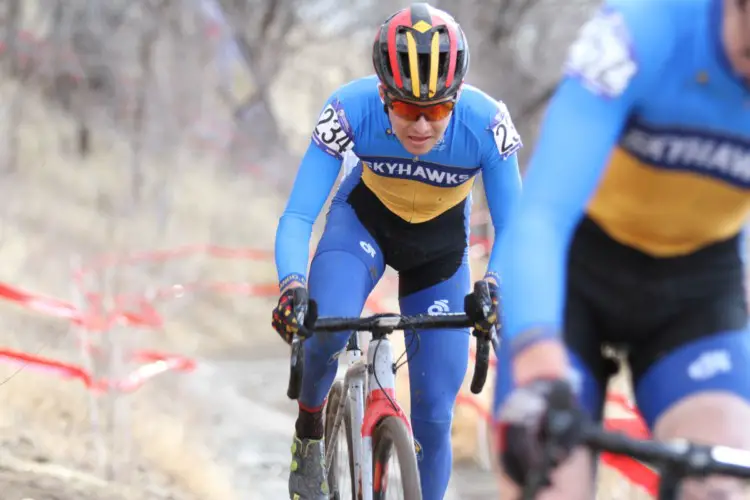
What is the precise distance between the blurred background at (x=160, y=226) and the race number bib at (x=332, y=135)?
1.56 meters

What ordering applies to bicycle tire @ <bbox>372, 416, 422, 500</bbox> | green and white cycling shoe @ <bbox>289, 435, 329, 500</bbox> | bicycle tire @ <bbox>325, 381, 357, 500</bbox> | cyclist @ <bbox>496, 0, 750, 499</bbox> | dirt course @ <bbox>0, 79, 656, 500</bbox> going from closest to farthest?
cyclist @ <bbox>496, 0, 750, 499</bbox>, bicycle tire @ <bbox>372, 416, 422, 500</bbox>, green and white cycling shoe @ <bbox>289, 435, 329, 500</bbox>, bicycle tire @ <bbox>325, 381, 357, 500</bbox>, dirt course @ <bbox>0, 79, 656, 500</bbox>

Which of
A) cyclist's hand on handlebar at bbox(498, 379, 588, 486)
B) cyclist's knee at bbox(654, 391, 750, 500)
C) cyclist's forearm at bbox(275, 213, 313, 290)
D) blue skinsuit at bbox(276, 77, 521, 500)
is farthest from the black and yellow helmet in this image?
cyclist's hand on handlebar at bbox(498, 379, 588, 486)

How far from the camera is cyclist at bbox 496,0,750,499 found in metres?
2.07

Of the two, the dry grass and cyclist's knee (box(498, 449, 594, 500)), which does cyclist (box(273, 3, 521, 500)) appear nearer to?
the dry grass

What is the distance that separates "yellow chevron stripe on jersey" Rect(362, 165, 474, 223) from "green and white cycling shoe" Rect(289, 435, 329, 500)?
1095mm

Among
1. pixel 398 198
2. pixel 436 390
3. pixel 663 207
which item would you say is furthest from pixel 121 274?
pixel 663 207

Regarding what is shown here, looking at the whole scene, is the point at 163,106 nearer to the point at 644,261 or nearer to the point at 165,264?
the point at 165,264

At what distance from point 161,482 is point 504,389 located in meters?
4.68

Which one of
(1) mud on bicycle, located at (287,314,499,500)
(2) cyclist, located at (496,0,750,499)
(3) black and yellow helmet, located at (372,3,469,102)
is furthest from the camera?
(3) black and yellow helmet, located at (372,3,469,102)

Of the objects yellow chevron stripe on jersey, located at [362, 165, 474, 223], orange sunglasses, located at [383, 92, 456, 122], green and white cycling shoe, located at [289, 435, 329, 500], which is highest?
orange sunglasses, located at [383, 92, 456, 122]

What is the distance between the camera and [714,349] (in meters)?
2.43

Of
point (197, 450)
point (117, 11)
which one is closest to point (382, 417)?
point (197, 450)

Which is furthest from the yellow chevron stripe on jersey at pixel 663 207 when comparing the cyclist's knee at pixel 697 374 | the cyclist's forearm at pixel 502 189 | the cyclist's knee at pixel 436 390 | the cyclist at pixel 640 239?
the cyclist's knee at pixel 436 390

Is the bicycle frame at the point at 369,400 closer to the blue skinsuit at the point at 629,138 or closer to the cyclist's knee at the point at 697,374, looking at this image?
the cyclist's knee at the point at 697,374
